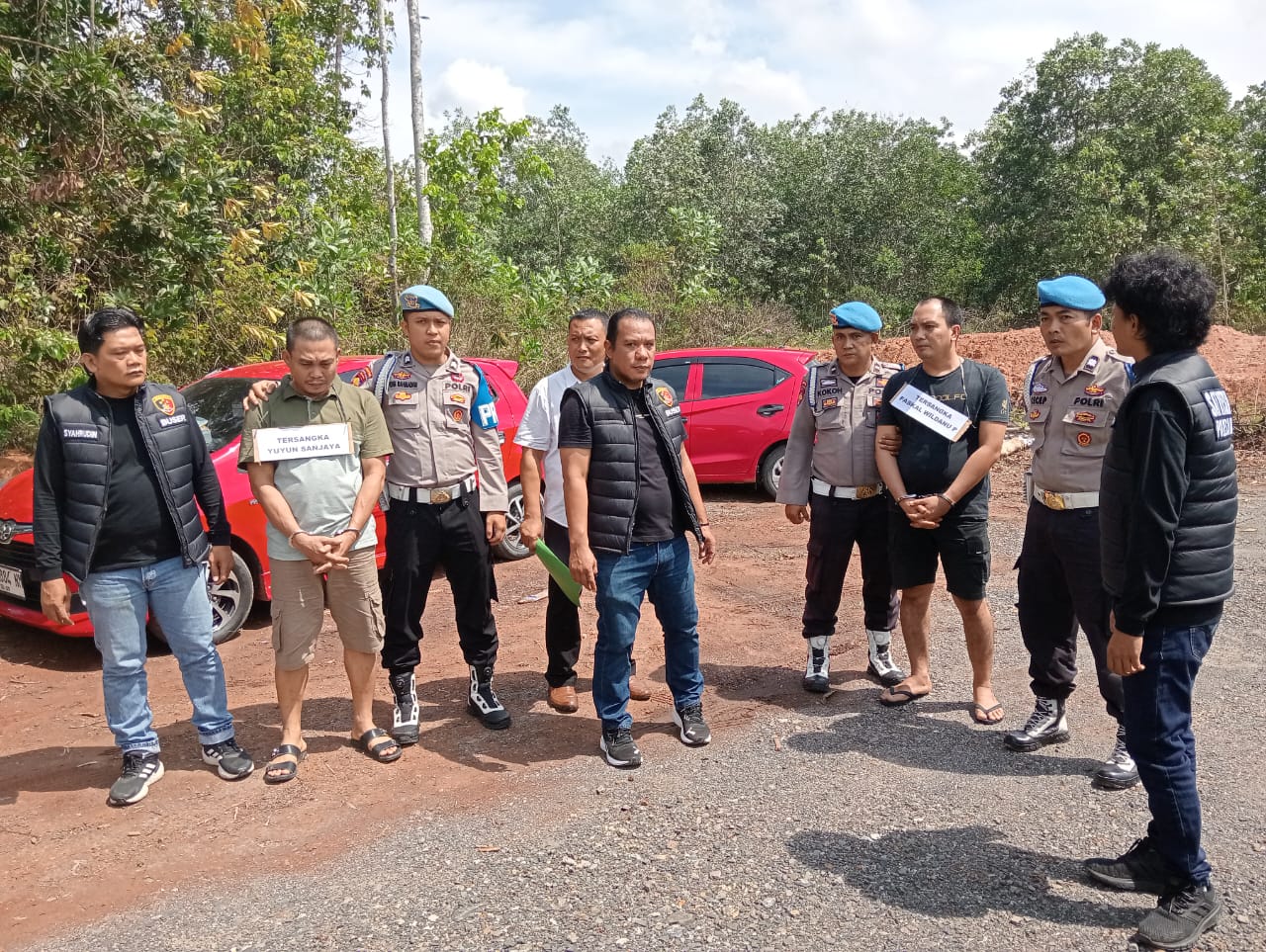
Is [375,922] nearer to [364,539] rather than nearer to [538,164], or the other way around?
[364,539]

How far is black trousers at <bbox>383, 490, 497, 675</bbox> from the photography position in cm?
444

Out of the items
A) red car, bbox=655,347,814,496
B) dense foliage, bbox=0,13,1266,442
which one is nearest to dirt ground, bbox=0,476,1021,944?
red car, bbox=655,347,814,496

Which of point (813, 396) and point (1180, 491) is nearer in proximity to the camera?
point (1180, 491)

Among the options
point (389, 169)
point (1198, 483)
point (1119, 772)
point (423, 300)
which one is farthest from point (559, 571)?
point (389, 169)

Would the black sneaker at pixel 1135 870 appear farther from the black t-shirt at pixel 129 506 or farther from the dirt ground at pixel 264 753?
the black t-shirt at pixel 129 506

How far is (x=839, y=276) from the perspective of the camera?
25.3 meters

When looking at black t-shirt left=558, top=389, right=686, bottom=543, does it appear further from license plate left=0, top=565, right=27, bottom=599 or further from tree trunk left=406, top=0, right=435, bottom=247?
tree trunk left=406, top=0, right=435, bottom=247

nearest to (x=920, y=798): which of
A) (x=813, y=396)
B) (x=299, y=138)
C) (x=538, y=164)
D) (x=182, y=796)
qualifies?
(x=813, y=396)

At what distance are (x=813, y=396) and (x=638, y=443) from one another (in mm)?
1224

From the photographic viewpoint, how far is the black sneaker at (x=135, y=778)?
3930mm

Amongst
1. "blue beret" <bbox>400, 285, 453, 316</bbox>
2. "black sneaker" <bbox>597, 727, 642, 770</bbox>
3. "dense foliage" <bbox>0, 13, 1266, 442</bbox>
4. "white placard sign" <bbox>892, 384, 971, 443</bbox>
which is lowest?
"black sneaker" <bbox>597, 727, 642, 770</bbox>

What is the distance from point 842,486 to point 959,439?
634 millimetres

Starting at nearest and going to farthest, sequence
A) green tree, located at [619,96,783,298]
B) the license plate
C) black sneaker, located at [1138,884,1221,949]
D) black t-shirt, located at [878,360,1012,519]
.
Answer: black sneaker, located at [1138,884,1221,949] < black t-shirt, located at [878,360,1012,519] < the license plate < green tree, located at [619,96,783,298]

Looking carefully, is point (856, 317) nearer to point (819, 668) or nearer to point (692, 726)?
point (819, 668)
